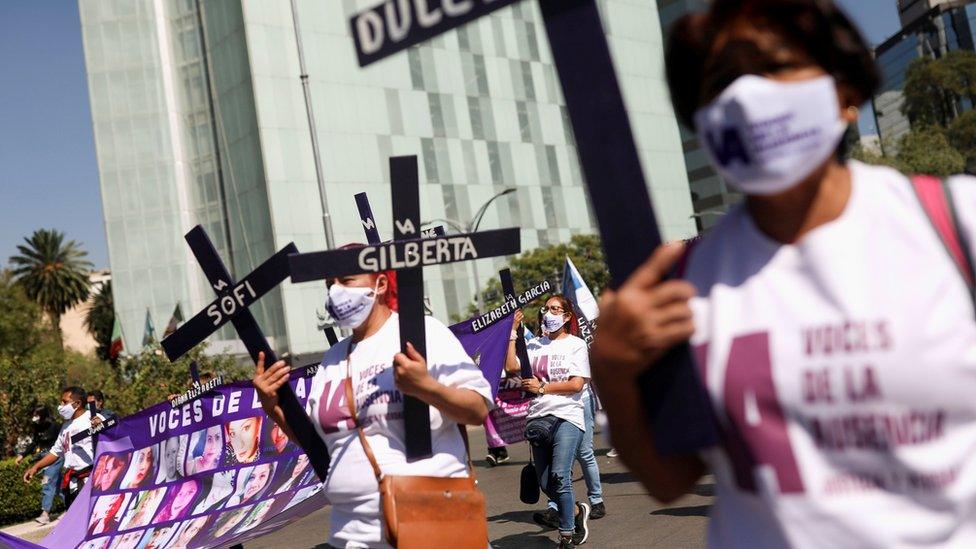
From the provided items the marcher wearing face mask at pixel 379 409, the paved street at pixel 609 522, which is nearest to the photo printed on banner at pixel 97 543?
the paved street at pixel 609 522

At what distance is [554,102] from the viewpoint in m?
59.3

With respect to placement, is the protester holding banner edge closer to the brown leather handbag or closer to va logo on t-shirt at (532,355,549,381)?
va logo on t-shirt at (532,355,549,381)

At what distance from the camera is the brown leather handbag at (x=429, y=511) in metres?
3.73

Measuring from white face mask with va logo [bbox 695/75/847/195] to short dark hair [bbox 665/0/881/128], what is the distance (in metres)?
0.09

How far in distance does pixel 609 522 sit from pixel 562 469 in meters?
1.50

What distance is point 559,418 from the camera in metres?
8.39

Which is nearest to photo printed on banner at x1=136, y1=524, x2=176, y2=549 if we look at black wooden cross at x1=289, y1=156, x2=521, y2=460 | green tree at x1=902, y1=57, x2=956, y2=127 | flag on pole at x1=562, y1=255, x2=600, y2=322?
black wooden cross at x1=289, y1=156, x2=521, y2=460

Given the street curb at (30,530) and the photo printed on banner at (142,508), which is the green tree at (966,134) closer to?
the street curb at (30,530)

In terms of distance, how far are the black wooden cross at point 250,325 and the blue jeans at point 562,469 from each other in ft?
12.7

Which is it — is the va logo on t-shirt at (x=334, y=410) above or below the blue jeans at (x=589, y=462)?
above

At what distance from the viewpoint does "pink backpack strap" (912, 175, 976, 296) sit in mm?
1564

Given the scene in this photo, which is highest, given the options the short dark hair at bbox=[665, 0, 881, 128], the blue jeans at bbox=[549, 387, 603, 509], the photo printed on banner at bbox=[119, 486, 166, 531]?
the short dark hair at bbox=[665, 0, 881, 128]

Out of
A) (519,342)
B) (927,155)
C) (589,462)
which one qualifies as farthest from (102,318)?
(589,462)

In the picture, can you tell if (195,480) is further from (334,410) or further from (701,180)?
(701,180)
